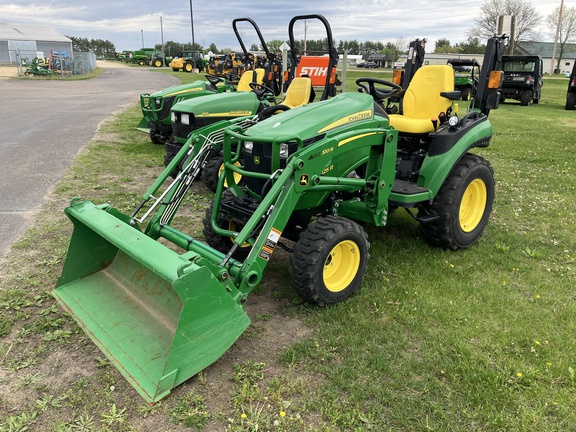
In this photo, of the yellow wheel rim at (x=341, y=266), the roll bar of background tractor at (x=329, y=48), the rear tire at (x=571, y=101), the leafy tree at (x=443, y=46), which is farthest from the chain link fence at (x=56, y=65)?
the leafy tree at (x=443, y=46)

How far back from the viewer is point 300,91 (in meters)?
5.71

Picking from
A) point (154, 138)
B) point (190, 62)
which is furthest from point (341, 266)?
point (190, 62)

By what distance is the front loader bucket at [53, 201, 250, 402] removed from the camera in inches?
99.0

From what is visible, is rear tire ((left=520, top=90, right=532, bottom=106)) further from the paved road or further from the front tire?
the front tire

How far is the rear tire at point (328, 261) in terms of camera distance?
10.5 ft

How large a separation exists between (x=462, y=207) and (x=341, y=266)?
1.88 metres

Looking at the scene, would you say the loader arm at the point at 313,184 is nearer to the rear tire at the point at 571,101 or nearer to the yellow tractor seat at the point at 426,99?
the yellow tractor seat at the point at 426,99

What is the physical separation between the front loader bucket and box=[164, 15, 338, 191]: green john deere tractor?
1347 mm

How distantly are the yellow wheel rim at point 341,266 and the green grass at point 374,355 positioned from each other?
0.53ft

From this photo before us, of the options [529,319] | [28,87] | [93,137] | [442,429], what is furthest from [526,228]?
[28,87]

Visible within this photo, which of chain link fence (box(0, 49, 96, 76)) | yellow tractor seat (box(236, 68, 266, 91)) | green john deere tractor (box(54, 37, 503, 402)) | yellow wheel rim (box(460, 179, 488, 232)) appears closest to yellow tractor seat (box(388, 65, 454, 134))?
green john deere tractor (box(54, 37, 503, 402))

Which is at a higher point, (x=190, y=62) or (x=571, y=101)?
(x=190, y=62)

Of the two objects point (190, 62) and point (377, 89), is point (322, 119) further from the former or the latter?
point (190, 62)

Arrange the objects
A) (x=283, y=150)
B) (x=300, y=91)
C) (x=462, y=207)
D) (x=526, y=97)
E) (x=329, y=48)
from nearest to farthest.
Answer: (x=283, y=150)
(x=462, y=207)
(x=329, y=48)
(x=300, y=91)
(x=526, y=97)
